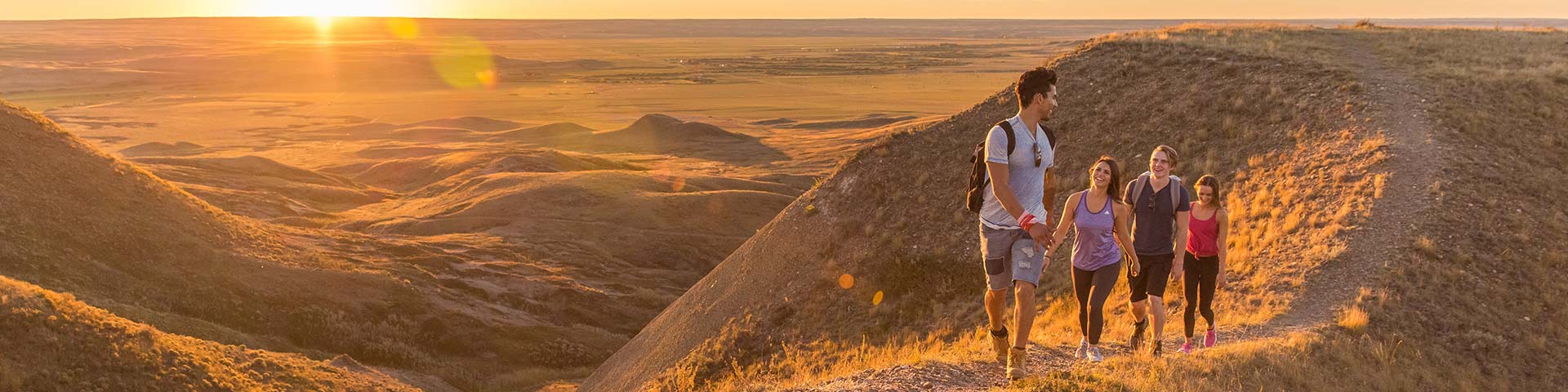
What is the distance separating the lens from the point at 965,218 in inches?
619

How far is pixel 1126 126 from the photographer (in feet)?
56.8

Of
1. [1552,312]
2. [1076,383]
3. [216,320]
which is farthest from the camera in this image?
[216,320]

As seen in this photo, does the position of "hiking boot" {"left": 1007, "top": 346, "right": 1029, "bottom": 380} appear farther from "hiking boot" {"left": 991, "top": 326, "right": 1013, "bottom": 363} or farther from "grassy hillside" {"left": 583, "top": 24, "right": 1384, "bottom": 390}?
"grassy hillside" {"left": 583, "top": 24, "right": 1384, "bottom": 390}

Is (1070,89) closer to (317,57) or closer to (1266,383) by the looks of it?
(1266,383)

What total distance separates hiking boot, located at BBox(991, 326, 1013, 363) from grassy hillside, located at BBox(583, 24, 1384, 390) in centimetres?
206

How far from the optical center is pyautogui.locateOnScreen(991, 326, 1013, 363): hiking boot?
709 centimetres

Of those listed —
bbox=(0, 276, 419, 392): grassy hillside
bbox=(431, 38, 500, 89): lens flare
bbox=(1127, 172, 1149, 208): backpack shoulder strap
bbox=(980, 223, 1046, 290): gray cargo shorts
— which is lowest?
bbox=(431, 38, 500, 89): lens flare

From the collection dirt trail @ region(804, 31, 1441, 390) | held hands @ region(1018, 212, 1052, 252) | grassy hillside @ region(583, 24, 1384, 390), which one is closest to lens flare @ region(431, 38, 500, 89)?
grassy hillside @ region(583, 24, 1384, 390)

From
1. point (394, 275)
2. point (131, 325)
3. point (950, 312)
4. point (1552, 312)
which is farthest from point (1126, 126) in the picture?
point (394, 275)

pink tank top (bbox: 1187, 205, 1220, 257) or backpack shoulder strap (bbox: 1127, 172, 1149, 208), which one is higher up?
backpack shoulder strap (bbox: 1127, 172, 1149, 208)

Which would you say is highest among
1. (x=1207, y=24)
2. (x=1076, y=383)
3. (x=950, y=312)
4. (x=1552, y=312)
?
(x=1207, y=24)

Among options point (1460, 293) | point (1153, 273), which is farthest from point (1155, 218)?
point (1460, 293)

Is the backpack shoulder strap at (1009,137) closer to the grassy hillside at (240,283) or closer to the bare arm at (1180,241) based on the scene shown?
the bare arm at (1180,241)

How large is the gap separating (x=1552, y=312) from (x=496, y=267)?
75.0ft
